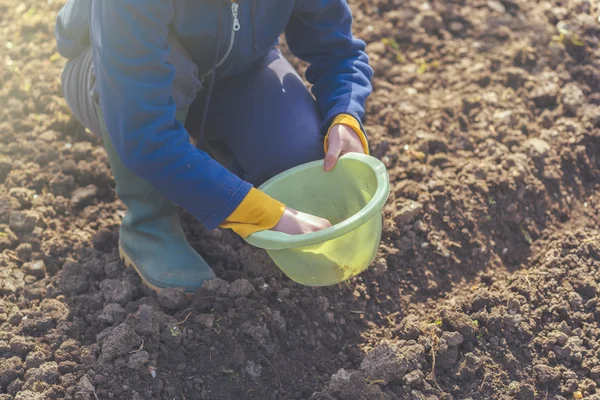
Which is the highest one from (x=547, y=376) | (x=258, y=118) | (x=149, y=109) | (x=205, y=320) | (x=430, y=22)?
(x=149, y=109)

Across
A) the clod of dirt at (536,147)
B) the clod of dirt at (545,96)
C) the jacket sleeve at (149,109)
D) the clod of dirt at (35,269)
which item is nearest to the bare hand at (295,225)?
the jacket sleeve at (149,109)

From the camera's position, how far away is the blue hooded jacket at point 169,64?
166cm

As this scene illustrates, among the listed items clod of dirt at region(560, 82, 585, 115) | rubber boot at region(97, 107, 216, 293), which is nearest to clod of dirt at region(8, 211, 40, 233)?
rubber boot at region(97, 107, 216, 293)

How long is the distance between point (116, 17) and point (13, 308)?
873 millimetres

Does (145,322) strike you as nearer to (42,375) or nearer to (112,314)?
(112,314)

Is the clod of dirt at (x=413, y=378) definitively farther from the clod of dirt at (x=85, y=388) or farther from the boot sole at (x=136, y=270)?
the clod of dirt at (x=85, y=388)

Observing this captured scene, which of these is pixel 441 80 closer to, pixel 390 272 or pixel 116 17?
pixel 390 272

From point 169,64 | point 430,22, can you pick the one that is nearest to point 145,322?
point 169,64

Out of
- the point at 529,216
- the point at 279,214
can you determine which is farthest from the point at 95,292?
the point at 529,216

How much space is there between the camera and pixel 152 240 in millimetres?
2135

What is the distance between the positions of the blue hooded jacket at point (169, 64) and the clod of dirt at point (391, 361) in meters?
0.55

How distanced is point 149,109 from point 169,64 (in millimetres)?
124

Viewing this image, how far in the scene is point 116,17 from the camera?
1626 millimetres

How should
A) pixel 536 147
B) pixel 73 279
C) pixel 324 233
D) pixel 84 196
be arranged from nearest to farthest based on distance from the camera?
pixel 324 233 < pixel 73 279 < pixel 84 196 < pixel 536 147
